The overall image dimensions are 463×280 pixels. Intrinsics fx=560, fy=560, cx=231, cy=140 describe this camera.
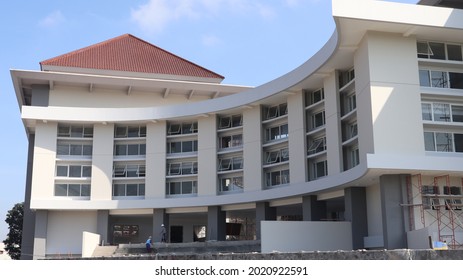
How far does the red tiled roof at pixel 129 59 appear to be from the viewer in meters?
47.7

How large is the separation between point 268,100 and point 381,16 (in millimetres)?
13157

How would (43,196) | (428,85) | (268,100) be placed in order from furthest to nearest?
1. (43,196)
2. (268,100)
3. (428,85)

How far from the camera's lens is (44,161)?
42.7 m

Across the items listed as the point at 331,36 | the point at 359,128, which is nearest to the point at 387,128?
the point at 359,128

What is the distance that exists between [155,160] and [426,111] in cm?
2198

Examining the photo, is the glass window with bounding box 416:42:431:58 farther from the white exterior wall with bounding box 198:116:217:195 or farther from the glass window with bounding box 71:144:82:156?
the glass window with bounding box 71:144:82:156

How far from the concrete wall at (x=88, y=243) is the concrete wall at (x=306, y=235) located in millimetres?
14517

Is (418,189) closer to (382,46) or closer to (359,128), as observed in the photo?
(359,128)

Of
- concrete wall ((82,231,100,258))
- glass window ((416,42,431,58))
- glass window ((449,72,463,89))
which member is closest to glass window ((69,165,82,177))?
concrete wall ((82,231,100,258))

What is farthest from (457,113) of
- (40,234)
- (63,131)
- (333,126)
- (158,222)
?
Result: (40,234)

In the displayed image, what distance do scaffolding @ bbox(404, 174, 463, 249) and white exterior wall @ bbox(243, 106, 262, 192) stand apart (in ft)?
44.3

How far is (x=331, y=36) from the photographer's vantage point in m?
29.9

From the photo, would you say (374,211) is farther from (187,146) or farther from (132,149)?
(132,149)

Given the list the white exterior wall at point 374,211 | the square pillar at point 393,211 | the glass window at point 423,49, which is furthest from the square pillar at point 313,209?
the glass window at point 423,49
